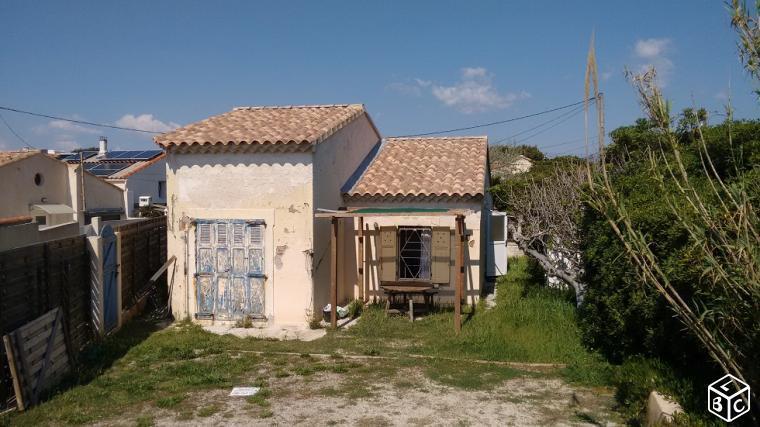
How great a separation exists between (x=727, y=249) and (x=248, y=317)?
31.0 feet

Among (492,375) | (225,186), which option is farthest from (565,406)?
(225,186)

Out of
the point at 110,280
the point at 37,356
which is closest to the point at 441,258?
the point at 110,280

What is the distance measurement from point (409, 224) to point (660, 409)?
25.5ft

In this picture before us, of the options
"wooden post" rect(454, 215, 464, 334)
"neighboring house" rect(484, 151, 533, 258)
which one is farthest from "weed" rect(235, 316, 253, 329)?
"neighboring house" rect(484, 151, 533, 258)

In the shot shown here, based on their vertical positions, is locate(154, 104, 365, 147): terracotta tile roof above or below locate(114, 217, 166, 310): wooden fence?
above

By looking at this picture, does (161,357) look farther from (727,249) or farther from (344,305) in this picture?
(727,249)

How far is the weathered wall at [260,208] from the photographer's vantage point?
1124 centimetres

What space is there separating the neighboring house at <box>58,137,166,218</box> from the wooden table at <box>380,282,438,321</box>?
1817 centimetres

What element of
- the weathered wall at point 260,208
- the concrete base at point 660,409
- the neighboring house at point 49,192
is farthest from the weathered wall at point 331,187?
the neighboring house at point 49,192

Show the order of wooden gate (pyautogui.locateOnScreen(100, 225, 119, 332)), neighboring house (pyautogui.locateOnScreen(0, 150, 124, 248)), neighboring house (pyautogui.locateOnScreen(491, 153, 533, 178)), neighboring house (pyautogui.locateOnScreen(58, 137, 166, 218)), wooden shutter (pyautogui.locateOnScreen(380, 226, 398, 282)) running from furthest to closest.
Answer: neighboring house (pyautogui.locateOnScreen(491, 153, 533, 178))
neighboring house (pyautogui.locateOnScreen(58, 137, 166, 218))
neighboring house (pyautogui.locateOnScreen(0, 150, 124, 248))
wooden shutter (pyautogui.locateOnScreen(380, 226, 398, 282))
wooden gate (pyautogui.locateOnScreen(100, 225, 119, 332))

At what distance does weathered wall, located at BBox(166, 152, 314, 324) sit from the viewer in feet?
36.9

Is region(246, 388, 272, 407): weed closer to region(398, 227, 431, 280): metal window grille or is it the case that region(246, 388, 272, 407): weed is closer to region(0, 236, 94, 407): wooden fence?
region(0, 236, 94, 407): wooden fence

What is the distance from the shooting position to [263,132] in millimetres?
11648

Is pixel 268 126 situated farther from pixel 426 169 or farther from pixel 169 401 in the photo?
pixel 169 401
